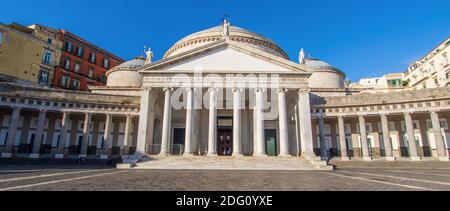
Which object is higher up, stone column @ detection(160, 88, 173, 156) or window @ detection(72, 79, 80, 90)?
window @ detection(72, 79, 80, 90)

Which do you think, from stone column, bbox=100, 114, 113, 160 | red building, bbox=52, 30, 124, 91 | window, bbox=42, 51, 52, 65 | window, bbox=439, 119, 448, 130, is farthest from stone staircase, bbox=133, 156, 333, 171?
red building, bbox=52, 30, 124, 91

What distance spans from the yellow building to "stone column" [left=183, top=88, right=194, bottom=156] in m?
27.5

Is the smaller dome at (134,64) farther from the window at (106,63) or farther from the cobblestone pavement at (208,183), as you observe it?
the cobblestone pavement at (208,183)

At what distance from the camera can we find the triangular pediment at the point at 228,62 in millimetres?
25594

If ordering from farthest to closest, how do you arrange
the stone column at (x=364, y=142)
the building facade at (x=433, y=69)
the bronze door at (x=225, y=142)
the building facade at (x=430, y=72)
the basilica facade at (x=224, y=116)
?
1. the building facade at (x=430, y=72)
2. the building facade at (x=433, y=69)
3. the bronze door at (x=225, y=142)
4. the stone column at (x=364, y=142)
5. the basilica facade at (x=224, y=116)

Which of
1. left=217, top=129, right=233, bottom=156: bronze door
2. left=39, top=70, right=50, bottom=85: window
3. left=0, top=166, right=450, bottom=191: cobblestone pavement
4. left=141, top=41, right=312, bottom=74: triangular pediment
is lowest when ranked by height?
left=0, top=166, right=450, bottom=191: cobblestone pavement

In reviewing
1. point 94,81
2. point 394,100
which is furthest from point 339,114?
point 94,81

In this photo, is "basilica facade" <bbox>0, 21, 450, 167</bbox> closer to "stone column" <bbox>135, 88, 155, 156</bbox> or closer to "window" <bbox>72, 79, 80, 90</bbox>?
"stone column" <bbox>135, 88, 155, 156</bbox>

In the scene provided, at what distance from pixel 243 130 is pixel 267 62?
28.2 feet

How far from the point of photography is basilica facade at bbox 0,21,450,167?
25156 mm

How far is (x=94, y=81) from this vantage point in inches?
1895

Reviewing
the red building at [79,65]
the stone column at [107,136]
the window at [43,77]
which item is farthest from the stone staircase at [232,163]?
the red building at [79,65]

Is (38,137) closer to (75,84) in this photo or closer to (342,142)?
(75,84)

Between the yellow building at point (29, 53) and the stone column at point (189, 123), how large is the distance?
2750 cm
